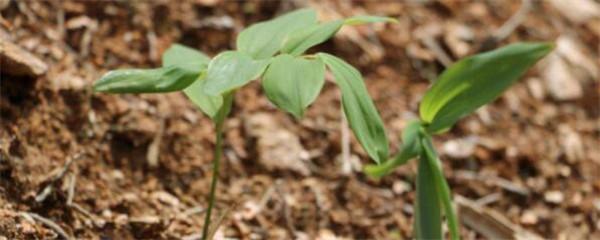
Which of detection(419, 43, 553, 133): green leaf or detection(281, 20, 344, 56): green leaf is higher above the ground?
detection(281, 20, 344, 56): green leaf

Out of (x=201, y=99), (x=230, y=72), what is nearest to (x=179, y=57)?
(x=201, y=99)

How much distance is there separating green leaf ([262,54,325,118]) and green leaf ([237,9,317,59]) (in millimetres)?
79

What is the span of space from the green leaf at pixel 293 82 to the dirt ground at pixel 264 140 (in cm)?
31

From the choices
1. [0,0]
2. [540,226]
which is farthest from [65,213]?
[540,226]

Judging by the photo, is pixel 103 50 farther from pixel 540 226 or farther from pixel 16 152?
pixel 540 226

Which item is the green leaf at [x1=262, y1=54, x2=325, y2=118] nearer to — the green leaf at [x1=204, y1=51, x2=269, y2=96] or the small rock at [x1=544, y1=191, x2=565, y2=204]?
the green leaf at [x1=204, y1=51, x2=269, y2=96]

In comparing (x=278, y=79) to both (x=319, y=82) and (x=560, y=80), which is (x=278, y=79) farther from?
(x=560, y=80)

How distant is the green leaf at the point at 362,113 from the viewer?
1.28m

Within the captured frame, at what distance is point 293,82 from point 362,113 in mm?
113

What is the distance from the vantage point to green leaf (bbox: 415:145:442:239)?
150cm

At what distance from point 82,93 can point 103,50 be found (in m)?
0.21

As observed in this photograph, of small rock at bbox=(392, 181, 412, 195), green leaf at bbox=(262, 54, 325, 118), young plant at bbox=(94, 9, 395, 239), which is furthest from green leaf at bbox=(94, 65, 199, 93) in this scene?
small rock at bbox=(392, 181, 412, 195)

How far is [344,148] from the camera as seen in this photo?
2031 mm

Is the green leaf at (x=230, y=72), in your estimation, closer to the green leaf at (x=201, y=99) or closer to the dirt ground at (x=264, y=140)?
the green leaf at (x=201, y=99)
